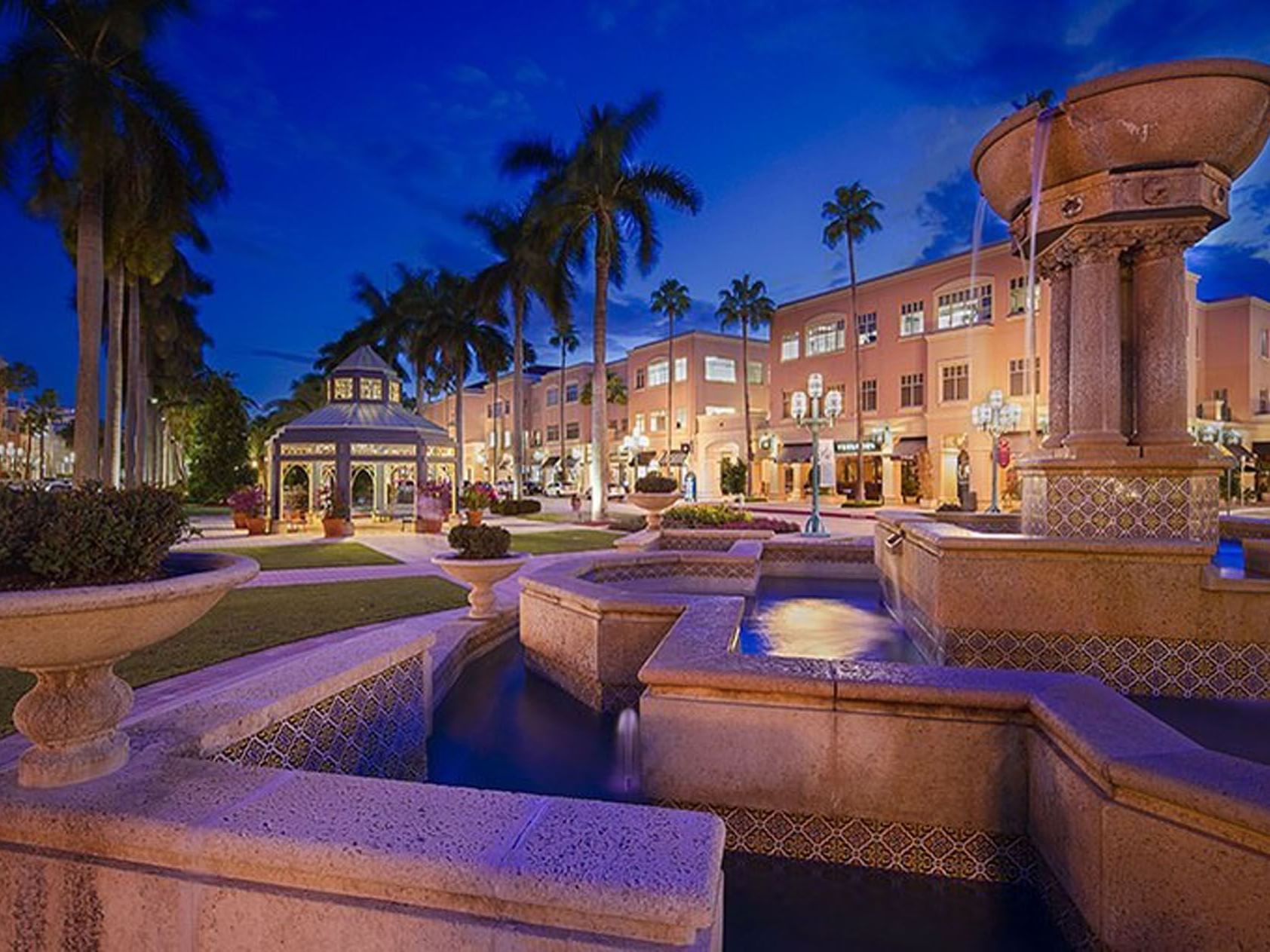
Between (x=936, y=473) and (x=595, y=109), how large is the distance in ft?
85.6

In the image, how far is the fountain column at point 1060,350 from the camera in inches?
277

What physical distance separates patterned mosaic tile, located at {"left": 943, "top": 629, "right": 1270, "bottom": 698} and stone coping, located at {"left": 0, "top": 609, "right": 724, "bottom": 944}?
405 centimetres

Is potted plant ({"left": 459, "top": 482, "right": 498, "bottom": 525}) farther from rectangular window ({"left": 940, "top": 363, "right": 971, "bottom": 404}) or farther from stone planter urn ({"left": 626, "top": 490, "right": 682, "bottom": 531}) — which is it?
rectangular window ({"left": 940, "top": 363, "right": 971, "bottom": 404})

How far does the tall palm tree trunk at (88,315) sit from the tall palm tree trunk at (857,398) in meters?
34.7

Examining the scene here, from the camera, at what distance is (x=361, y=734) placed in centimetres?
401

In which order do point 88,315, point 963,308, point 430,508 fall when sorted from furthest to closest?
1. point 963,308
2. point 430,508
3. point 88,315

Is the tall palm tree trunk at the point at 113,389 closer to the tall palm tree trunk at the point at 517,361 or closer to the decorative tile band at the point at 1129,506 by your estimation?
the tall palm tree trunk at the point at 517,361

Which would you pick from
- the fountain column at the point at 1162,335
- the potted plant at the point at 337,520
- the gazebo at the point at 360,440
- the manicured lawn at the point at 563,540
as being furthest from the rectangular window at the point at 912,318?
the fountain column at the point at 1162,335

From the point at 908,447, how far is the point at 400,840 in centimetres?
4043

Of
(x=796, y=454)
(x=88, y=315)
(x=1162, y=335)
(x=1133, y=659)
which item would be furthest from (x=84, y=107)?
(x=796, y=454)

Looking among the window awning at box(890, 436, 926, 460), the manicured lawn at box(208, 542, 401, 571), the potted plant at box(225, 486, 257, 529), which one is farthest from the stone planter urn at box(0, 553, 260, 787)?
the window awning at box(890, 436, 926, 460)

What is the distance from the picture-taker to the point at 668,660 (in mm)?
3787

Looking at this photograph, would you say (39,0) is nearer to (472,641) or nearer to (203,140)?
(203,140)

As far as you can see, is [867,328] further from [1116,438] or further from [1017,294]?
[1116,438]
